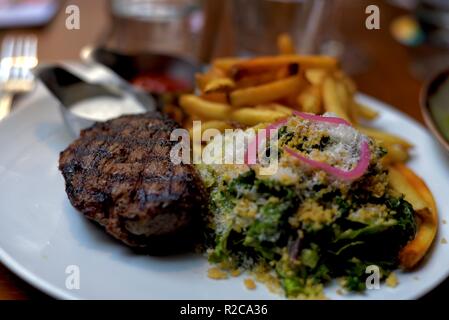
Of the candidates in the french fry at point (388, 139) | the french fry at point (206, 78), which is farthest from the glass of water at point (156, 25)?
the french fry at point (388, 139)

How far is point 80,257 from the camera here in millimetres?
2123

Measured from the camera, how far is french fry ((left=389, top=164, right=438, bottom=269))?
214 cm

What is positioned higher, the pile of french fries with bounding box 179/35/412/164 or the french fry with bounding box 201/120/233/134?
the pile of french fries with bounding box 179/35/412/164

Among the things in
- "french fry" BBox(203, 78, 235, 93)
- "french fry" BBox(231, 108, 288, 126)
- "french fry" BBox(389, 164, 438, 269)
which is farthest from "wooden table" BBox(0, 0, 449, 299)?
"french fry" BBox(203, 78, 235, 93)

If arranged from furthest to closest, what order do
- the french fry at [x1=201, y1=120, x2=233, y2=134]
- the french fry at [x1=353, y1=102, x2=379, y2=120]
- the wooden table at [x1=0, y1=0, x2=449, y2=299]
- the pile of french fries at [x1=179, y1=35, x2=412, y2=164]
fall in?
the wooden table at [x1=0, y1=0, x2=449, y2=299]
the french fry at [x1=353, y1=102, x2=379, y2=120]
the pile of french fries at [x1=179, y1=35, x2=412, y2=164]
the french fry at [x1=201, y1=120, x2=233, y2=134]

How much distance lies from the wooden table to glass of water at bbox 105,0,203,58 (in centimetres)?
27

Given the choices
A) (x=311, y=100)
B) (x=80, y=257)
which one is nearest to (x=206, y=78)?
(x=311, y=100)

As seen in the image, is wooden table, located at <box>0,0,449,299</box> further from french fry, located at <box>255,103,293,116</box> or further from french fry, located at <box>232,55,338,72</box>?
french fry, located at <box>255,103,293,116</box>

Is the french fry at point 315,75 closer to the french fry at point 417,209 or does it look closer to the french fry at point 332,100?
the french fry at point 332,100

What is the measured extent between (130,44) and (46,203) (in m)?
2.70

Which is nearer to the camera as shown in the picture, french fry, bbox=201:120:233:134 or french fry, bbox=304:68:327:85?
french fry, bbox=201:120:233:134

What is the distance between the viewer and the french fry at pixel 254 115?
2734mm

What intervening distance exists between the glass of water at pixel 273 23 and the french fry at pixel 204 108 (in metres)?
1.65

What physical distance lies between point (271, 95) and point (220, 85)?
30 centimetres
